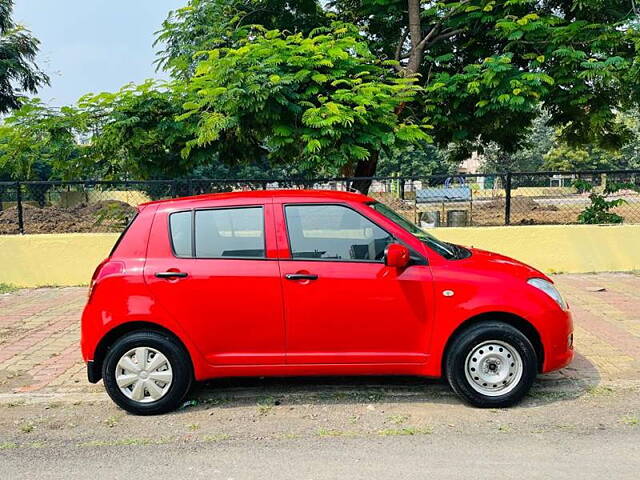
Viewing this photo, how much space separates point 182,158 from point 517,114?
23.7 ft

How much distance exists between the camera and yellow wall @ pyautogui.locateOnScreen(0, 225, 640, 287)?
32.3ft

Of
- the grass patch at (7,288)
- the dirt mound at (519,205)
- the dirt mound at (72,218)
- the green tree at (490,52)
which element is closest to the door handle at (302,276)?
the dirt mound at (72,218)

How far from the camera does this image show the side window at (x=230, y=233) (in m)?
4.51

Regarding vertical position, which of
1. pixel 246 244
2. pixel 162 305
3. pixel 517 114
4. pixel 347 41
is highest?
pixel 347 41

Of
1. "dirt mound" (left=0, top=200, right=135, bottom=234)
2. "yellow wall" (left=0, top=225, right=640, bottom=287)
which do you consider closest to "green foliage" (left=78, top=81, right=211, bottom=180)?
"dirt mound" (left=0, top=200, right=135, bottom=234)

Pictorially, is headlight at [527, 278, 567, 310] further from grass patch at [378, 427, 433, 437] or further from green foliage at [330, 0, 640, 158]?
green foliage at [330, 0, 640, 158]

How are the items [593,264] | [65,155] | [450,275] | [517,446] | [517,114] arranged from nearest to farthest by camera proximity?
[517,446] → [450,275] → [593,264] → [65,155] → [517,114]

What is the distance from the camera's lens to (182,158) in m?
11.5

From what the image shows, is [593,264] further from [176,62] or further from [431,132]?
[176,62]

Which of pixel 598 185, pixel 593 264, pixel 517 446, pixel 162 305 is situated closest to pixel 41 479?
pixel 162 305

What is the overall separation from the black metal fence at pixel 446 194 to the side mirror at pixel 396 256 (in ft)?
18.8

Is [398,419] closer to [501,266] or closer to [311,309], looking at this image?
[311,309]

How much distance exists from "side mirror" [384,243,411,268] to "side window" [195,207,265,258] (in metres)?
1.00

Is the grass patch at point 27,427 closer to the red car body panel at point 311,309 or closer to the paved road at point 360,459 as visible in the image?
the paved road at point 360,459
